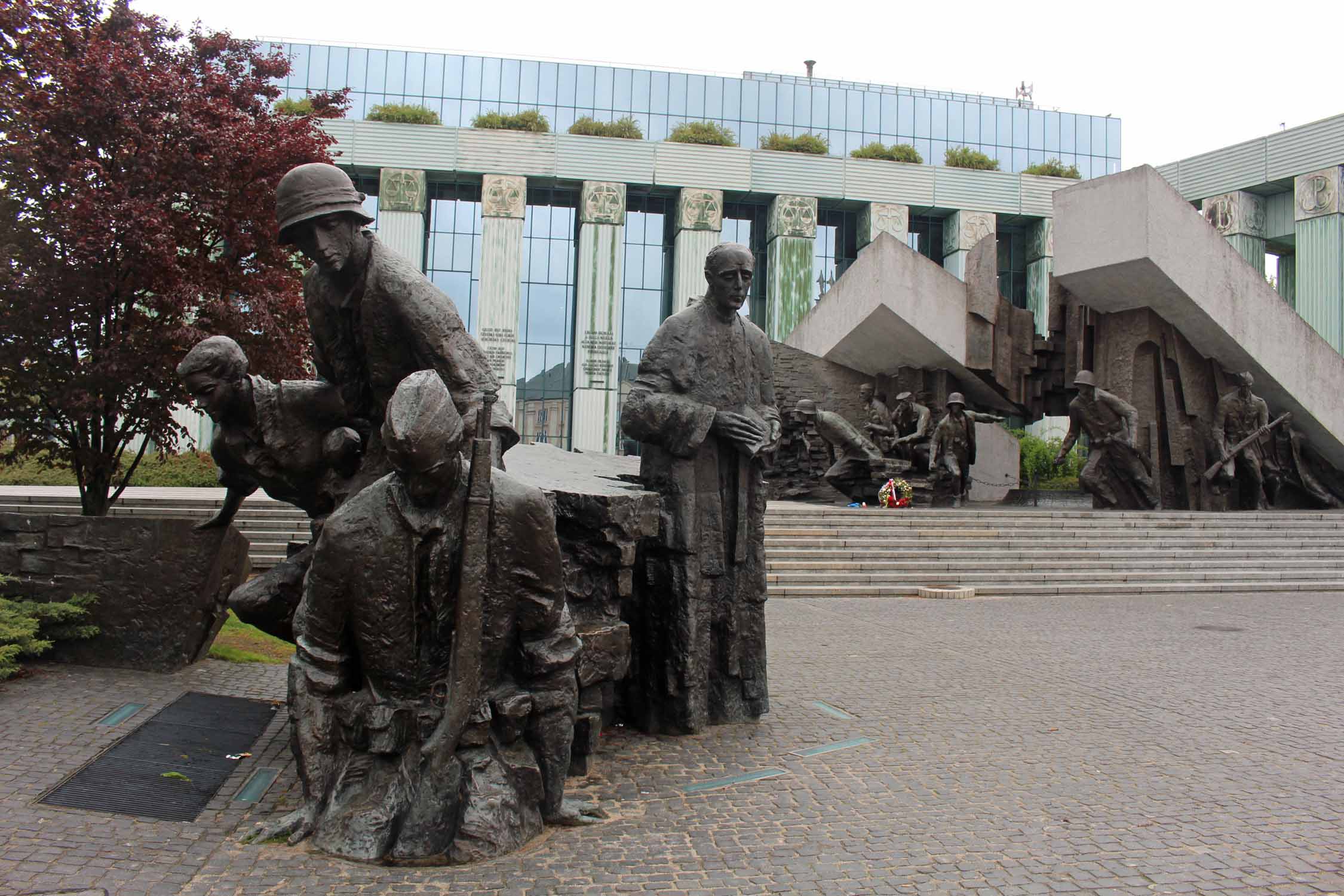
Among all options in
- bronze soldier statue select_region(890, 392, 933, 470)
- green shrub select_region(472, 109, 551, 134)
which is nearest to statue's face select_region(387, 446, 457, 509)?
bronze soldier statue select_region(890, 392, 933, 470)

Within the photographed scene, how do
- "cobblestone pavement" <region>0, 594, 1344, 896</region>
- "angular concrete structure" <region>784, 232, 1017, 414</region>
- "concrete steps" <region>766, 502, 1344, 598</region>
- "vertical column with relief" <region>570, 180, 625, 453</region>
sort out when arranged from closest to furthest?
"cobblestone pavement" <region>0, 594, 1344, 896</region> < "concrete steps" <region>766, 502, 1344, 598</region> < "angular concrete structure" <region>784, 232, 1017, 414</region> < "vertical column with relief" <region>570, 180, 625, 453</region>

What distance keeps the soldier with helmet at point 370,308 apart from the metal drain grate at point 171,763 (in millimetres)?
1343

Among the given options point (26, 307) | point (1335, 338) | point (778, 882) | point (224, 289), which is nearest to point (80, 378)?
point (26, 307)

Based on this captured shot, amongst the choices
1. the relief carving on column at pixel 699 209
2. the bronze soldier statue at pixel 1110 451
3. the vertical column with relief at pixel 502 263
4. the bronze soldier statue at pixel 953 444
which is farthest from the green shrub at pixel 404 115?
the bronze soldier statue at pixel 1110 451

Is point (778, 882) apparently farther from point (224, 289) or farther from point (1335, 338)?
point (1335, 338)

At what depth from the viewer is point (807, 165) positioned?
34094 mm

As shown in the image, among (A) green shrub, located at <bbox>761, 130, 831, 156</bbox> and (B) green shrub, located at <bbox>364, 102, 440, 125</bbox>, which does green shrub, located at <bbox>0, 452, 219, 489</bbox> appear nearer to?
(B) green shrub, located at <bbox>364, 102, 440, 125</bbox>

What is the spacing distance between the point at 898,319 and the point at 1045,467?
12.8 m

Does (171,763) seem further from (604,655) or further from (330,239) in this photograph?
(330,239)

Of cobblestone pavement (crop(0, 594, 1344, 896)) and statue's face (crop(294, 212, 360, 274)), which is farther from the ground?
statue's face (crop(294, 212, 360, 274))

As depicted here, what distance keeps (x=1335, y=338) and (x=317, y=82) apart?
116 ft

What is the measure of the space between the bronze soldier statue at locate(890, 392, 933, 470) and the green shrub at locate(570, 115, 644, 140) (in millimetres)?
18358

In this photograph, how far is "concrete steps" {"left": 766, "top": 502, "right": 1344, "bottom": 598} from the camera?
1178 centimetres

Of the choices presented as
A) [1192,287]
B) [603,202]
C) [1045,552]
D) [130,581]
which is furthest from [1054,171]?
[130,581]
